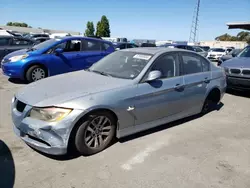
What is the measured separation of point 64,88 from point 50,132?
0.75 meters

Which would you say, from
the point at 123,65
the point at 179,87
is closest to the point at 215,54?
the point at 179,87

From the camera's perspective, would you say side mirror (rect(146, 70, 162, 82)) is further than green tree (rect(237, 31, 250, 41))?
No

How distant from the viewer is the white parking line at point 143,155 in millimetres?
3224

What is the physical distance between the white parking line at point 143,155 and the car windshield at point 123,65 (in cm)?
116

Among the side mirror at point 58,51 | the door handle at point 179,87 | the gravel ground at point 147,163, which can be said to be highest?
the side mirror at point 58,51

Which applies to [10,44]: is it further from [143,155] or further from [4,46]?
[143,155]

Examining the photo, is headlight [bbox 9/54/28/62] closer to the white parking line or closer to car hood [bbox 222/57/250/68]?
the white parking line

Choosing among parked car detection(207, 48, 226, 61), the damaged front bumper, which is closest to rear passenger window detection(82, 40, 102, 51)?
the damaged front bumper

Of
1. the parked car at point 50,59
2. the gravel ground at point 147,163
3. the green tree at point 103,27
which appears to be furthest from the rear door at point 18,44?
the green tree at point 103,27

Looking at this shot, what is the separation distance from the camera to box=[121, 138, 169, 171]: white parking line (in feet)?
10.6

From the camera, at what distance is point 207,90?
16.6 feet

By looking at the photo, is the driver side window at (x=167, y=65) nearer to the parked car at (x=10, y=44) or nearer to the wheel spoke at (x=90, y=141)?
the wheel spoke at (x=90, y=141)

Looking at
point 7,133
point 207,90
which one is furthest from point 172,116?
point 7,133

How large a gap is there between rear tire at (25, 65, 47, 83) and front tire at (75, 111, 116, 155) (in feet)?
16.3
